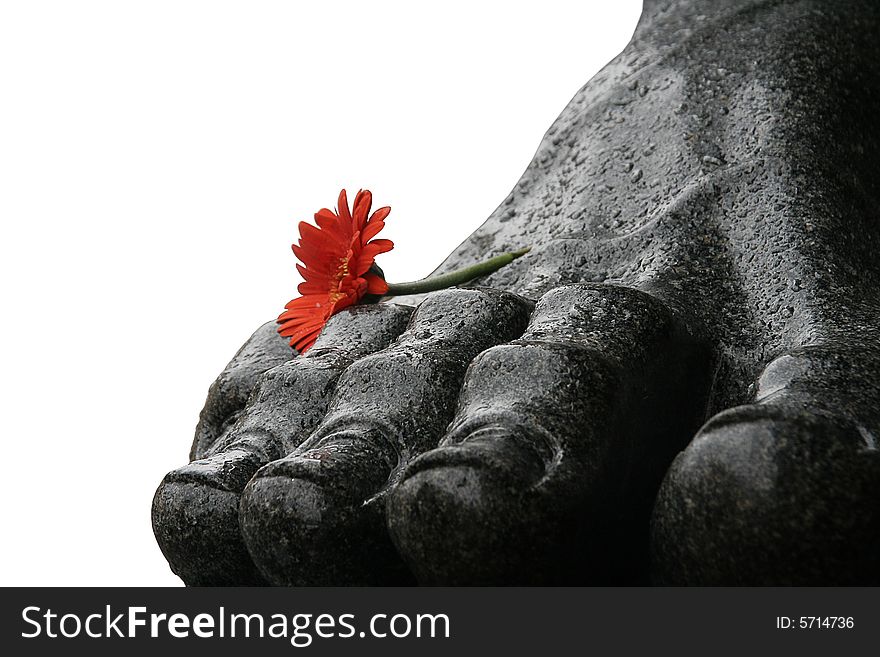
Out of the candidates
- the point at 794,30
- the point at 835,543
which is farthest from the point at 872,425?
the point at 794,30

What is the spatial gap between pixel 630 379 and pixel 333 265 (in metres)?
0.49

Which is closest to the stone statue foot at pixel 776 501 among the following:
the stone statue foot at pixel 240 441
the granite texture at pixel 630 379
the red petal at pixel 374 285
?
the granite texture at pixel 630 379

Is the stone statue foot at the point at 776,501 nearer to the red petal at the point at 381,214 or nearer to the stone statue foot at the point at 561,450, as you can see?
the stone statue foot at the point at 561,450

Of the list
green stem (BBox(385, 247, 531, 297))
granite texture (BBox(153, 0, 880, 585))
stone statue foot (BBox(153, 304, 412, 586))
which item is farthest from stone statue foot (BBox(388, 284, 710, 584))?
green stem (BBox(385, 247, 531, 297))

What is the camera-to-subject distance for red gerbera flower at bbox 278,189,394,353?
141 centimetres

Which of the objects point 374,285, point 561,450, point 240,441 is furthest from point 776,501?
point 374,285

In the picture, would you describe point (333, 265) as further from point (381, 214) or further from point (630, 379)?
point (630, 379)

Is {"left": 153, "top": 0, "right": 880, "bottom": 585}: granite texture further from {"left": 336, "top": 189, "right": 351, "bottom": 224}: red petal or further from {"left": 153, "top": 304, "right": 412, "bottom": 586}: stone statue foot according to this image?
{"left": 336, "top": 189, "right": 351, "bottom": 224}: red petal

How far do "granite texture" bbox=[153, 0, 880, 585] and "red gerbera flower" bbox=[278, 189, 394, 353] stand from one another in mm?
45

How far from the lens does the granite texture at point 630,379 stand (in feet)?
2.91

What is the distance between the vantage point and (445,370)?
3.71 feet

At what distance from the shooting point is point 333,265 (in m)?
1.44

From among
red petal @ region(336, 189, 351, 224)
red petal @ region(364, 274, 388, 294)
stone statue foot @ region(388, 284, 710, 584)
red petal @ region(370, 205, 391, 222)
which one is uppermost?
red petal @ region(336, 189, 351, 224)
